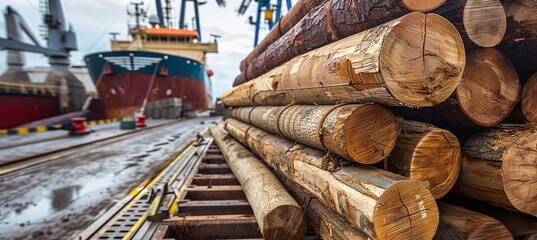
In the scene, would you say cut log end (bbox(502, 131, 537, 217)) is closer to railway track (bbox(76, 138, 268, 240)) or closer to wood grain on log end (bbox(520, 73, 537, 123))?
wood grain on log end (bbox(520, 73, 537, 123))

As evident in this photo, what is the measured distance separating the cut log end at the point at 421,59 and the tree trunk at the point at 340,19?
19cm

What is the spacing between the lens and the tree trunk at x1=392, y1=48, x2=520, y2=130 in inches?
58.5

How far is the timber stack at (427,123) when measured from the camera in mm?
1257

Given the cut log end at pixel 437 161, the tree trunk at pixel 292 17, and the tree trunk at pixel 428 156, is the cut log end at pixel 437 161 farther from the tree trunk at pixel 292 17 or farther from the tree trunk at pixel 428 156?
the tree trunk at pixel 292 17

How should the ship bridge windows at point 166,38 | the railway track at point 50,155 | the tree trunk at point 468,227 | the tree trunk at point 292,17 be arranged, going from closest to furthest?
the tree trunk at point 468,227, the tree trunk at point 292,17, the railway track at point 50,155, the ship bridge windows at point 166,38

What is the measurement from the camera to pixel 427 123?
5.04 ft

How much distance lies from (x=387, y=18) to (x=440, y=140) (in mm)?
830

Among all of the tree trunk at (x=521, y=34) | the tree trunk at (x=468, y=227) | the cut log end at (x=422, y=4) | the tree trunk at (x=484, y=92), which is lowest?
the tree trunk at (x=468, y=227)

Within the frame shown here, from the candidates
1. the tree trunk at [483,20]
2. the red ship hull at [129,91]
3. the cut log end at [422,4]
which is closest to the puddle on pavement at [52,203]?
the cut log end at [422,4]

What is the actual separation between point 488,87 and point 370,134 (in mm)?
854

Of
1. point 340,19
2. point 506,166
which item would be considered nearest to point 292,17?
point 340,19

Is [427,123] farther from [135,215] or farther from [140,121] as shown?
[140,121]

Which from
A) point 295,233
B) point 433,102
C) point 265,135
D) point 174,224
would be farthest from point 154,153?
point 433,102

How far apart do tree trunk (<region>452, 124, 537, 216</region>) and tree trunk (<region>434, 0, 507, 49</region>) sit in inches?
22.5
